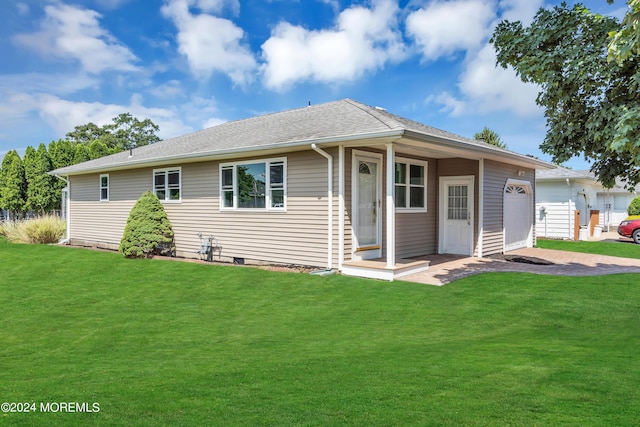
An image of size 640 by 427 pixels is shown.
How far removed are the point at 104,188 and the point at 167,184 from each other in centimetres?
448

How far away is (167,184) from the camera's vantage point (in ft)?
45.1

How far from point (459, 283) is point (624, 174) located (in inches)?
157

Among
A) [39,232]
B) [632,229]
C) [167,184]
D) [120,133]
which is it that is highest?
[120,133]

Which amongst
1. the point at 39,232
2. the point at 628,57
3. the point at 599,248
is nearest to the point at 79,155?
the point at 39,232

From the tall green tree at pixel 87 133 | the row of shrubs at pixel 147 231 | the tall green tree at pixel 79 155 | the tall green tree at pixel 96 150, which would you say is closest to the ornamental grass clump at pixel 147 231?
the row of shrubs at pixel 147 231

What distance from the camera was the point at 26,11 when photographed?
1304cm

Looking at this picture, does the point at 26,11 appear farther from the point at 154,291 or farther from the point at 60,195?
the point at 60,195

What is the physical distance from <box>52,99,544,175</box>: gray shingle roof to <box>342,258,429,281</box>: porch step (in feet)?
9.05

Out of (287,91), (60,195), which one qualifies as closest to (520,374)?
(287,91)

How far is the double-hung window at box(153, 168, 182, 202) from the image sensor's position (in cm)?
1341

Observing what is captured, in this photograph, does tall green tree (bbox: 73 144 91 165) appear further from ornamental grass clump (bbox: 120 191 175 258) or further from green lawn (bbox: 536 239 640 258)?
green lawn (bbox: 536 239 640 258)

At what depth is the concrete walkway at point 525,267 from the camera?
29.4 feet

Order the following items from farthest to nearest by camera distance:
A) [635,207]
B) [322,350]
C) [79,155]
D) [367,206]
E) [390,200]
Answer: [635,207], [79,155], [367,206], [390,200], [322,350]

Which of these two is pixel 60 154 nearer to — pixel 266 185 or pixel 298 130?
pixel 266 185
